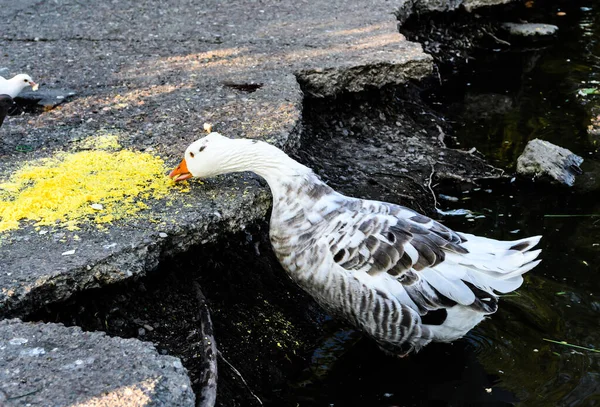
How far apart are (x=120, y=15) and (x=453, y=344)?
4.05m

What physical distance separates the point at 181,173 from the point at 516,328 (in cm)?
208

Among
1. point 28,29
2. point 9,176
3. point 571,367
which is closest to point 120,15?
point 28,29

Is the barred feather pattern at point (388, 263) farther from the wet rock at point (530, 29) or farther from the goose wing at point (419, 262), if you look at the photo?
the wet rock at point (530, 29)

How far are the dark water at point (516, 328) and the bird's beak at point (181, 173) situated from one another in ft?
4.11

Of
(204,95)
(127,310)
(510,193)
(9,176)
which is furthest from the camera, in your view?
(510,193)

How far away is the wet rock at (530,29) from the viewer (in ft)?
28.4

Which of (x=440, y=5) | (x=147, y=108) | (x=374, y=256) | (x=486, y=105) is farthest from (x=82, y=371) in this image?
(x=440, y=5)

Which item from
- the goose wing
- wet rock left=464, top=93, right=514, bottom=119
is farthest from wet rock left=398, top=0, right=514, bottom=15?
the goose wing

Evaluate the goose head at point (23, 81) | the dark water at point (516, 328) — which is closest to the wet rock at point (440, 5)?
the dark water at point (516, 328)

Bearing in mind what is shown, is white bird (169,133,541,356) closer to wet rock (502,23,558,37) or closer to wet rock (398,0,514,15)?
wet rock (398,0,514,15)

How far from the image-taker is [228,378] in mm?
3639

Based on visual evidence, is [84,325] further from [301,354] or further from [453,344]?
[453,344]

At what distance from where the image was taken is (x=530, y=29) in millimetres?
8695

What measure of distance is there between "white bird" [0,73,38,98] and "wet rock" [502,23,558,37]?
5973 mm
